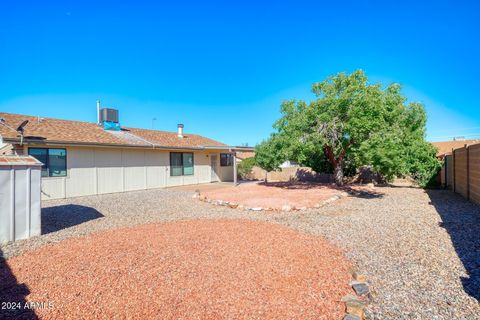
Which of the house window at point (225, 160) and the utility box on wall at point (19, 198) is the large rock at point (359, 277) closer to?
the utility box on wall at point (19, 198)

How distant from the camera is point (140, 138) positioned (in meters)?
16.4

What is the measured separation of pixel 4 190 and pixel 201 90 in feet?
64.3

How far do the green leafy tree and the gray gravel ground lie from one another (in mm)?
2607

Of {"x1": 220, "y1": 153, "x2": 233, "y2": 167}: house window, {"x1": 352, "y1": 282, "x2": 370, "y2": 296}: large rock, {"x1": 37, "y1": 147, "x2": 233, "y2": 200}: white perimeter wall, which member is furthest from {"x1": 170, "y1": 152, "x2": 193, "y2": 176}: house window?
{"x1": 352, "y1": 282, "x2": 370, "y2": 296}: large rock

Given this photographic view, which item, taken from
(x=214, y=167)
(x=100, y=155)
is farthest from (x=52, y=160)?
(x=214, y=167)

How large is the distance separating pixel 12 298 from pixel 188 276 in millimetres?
2225

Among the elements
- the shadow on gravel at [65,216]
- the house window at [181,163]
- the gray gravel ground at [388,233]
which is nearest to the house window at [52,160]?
the gray gravel ground at [388,233]

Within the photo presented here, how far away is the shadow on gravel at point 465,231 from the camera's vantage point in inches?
→ 142

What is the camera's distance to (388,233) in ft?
19.6

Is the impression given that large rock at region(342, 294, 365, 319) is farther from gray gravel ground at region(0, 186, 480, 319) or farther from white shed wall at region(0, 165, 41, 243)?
white shed wall at region(0, 165, 41, 243)

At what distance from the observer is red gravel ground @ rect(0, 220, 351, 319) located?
2.94 metres

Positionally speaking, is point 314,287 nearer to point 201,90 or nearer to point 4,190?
point 4,190

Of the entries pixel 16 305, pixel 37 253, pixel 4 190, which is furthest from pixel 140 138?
pixel 16 305

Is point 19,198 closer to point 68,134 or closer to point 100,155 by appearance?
point 100,155
